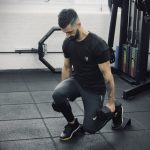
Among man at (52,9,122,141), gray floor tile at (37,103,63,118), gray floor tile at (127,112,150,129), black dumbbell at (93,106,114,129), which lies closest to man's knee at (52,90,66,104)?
man at (52,9,122,141)

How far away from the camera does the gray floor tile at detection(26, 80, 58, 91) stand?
490 centimetres

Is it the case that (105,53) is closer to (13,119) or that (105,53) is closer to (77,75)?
(77,75)

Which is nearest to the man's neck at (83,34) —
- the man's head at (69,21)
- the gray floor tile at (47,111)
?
the man's head at (69,21)

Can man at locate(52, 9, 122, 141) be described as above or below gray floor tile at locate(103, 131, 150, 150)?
above

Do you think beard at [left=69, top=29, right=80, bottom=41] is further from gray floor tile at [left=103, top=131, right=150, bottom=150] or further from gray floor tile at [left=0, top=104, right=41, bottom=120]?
gray floor tile at [left=0, top=104, right=41, bottom=120]

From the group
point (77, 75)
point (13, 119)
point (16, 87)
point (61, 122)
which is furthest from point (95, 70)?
point (16, 87)

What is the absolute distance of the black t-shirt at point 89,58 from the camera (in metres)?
2.96

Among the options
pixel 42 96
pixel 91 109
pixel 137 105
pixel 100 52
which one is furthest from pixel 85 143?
pixel 42 96

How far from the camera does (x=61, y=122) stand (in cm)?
362

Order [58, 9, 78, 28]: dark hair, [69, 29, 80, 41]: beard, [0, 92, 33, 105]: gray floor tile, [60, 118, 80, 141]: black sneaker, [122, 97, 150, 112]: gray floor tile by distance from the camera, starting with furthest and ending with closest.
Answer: [0, 92, 33, 105]: gray floor tile < [122, 97, 150, 112]: gray floor tile < [60, 118, 80, 141]: black sneaker < [69, 29, 80, 41]: beard < [58, 9, 78, 28]: dark hair

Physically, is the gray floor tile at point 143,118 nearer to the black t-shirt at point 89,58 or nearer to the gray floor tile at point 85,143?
the gray floor tile at point 85,143

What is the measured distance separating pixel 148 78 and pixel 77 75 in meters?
2.56

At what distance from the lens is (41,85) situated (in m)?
5.07

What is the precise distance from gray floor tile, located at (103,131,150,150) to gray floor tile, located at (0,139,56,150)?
575 millimetres
